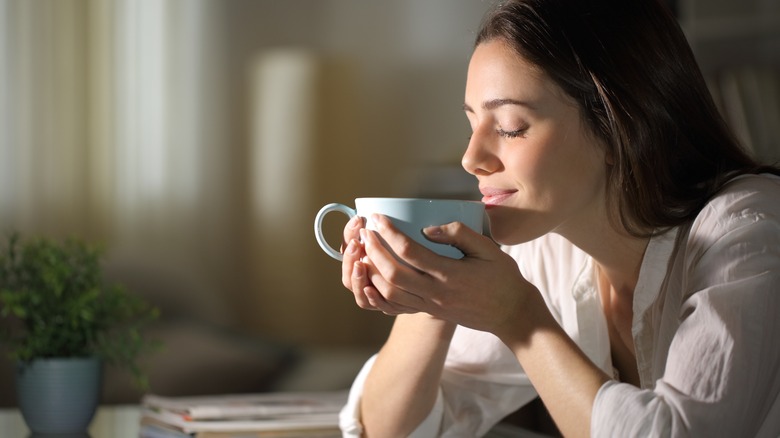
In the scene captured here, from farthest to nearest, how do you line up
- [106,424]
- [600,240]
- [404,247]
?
1. [106,424]
2. [600,240]
3. [404,247]

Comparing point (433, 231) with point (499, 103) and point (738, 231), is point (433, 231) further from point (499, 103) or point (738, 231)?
point (738, 231)

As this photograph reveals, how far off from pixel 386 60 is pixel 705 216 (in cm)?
104

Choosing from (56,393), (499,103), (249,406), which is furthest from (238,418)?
(499,103)

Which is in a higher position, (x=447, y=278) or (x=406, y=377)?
(x=447, y=278)

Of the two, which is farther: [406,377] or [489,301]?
[406,377]

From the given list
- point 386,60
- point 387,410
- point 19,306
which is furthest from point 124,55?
point 387,410

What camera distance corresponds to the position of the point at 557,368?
94cm

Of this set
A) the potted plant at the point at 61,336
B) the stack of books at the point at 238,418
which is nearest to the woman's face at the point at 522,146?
the stack of books at the point at 238,418

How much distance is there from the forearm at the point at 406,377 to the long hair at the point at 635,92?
25 centimetres

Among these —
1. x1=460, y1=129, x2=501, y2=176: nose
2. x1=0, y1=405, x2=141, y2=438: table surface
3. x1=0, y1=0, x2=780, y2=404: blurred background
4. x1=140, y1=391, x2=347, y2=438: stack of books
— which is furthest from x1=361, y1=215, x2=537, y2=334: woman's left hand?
x1=0, y1=0, x2=780, y2=404: blurred background

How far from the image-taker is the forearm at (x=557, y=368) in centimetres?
93

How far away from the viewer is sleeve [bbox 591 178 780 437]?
33.9 inches

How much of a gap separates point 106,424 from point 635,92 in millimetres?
885

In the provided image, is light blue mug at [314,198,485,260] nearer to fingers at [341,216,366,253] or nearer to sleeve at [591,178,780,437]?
fingers at [341,216,366,253]
